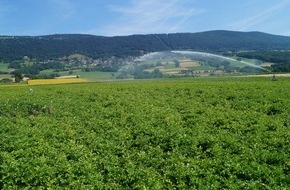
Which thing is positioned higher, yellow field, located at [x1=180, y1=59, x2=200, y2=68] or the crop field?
yellow field, located at [x1=180, y1=59, x2=200, y2=68]

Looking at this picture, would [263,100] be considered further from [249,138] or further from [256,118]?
[249,138]

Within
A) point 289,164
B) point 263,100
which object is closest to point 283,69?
point 263,100

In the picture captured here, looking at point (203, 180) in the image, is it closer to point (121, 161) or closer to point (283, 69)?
point (121, 161)

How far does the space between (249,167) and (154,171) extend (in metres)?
3.34

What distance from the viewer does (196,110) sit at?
23234 millimetres

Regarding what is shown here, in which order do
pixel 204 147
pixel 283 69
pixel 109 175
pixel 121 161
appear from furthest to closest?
pixel 283 69, pixel 204 147, pixel 121 161, pixel 109 175

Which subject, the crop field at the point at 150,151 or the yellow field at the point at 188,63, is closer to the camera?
the crop field at the point at 150,151

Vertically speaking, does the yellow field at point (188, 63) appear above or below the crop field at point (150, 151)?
above

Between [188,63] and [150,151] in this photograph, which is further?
[188,63]

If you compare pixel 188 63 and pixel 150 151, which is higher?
pixel 188 63

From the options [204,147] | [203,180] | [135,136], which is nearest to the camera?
[203,180]

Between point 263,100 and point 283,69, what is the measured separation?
81.9 metres

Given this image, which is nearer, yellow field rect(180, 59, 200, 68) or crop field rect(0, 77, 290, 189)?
crop field rect(0, 77, 290, 189)

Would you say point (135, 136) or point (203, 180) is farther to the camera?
point (135, 136)
